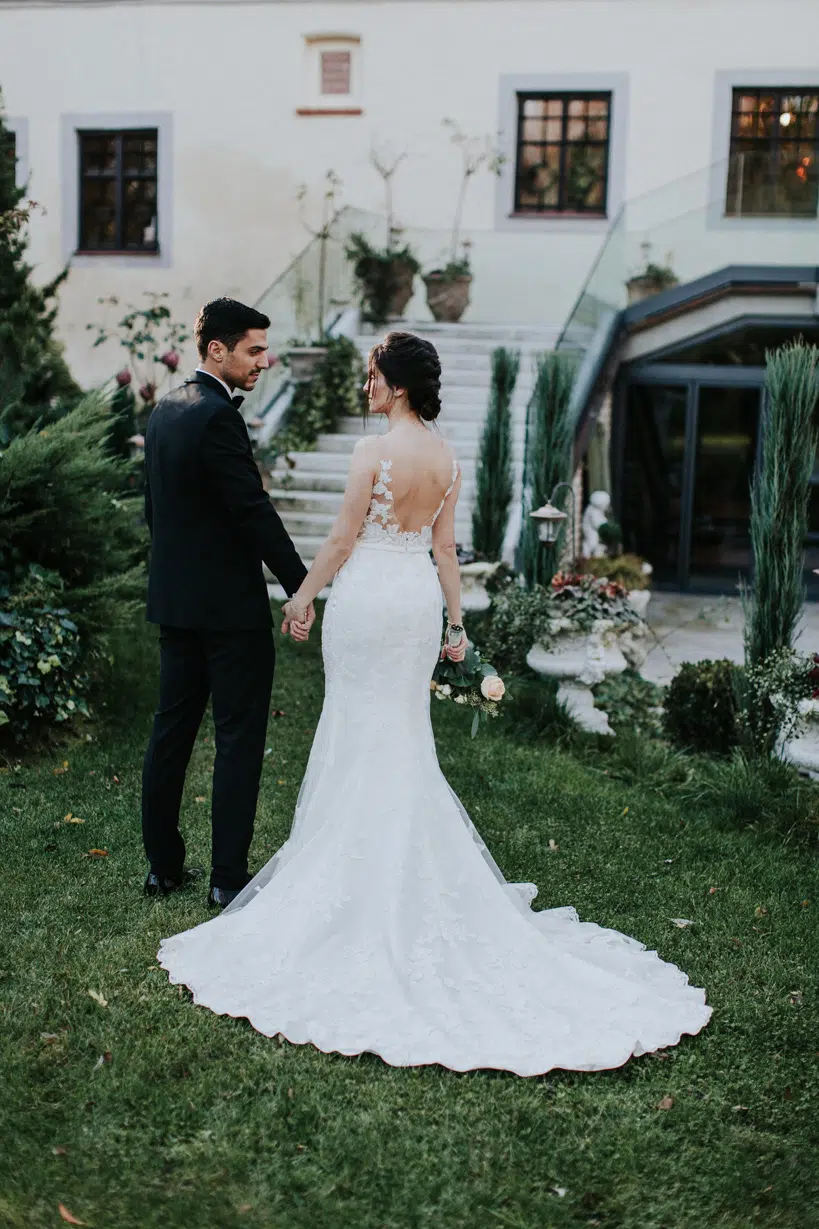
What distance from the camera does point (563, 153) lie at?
48.0ft

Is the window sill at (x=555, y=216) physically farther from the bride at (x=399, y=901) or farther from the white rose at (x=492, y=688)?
the white rose at (x=492, y=688)

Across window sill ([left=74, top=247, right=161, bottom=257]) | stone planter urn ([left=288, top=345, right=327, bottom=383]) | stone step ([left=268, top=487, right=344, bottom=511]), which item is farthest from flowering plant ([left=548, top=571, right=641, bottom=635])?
window sill ([left=74, top=247, right=161, bottom=257])

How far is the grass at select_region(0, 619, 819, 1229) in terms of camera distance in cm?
281

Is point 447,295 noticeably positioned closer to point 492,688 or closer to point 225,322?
point 225,322

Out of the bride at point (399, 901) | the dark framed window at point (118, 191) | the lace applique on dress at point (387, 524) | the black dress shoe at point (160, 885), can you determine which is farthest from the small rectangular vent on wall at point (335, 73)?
the black dress shoe at point (160, 885)

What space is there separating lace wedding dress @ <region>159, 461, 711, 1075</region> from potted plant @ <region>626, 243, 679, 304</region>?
9.26m

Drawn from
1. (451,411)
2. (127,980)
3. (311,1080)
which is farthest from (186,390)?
(451,411)

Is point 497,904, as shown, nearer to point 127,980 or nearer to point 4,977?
point 127,980

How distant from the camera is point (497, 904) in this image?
3.87 metres

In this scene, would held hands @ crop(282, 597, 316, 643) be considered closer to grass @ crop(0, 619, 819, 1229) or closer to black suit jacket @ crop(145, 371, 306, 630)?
black suit jacket @ crop(145, 371, 306, 630)

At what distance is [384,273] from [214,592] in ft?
34.3

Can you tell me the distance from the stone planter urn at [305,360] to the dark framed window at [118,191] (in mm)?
3561

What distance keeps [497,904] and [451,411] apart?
9.24 meters

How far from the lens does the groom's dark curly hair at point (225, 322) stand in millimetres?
3994
